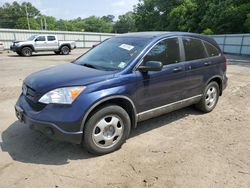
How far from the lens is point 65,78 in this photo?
3539 mm

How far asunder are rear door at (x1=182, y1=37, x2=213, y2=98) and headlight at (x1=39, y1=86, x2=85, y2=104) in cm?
228

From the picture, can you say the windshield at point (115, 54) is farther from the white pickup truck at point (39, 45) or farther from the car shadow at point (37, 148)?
the white pickup truck at point (39, 45)

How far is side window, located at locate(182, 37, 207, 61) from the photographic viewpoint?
476cm

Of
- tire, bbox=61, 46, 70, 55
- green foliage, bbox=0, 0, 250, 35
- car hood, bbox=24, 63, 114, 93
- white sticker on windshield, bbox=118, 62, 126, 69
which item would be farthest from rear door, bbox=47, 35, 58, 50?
green foliage, bbox=0, 0, 250, 35

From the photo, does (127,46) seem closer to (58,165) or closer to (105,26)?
(58,165)

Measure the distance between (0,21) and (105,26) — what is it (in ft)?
167

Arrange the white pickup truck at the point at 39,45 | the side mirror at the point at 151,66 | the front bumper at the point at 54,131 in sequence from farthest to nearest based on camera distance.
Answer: the white pickup truck at the point at 39,45 < the side mirror at the point at 151,66 < the front bumper at the point at 54,131

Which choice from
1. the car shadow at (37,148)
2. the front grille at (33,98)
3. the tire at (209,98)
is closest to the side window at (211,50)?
the tire at (209,98)

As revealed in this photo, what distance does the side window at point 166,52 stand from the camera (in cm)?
414

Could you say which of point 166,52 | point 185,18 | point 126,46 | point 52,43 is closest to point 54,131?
point 126,46

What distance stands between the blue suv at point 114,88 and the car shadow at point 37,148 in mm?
357

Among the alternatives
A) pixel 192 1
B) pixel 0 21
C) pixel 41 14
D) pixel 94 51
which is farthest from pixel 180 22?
pixel 41 14

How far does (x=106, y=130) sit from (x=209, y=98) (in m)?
2.88

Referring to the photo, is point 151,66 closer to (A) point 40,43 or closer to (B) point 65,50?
(A) point 40,43
